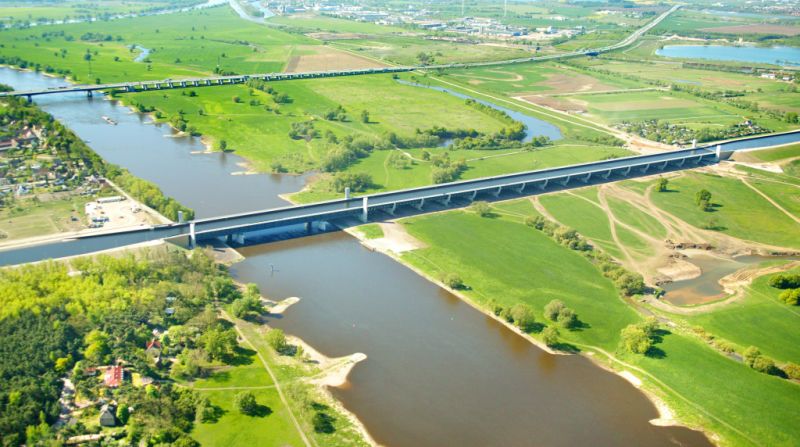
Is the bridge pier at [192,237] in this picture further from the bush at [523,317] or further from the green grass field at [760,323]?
the green grass field at [760,323]

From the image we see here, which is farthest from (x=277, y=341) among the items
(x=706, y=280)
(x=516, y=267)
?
(x=706, y=280)

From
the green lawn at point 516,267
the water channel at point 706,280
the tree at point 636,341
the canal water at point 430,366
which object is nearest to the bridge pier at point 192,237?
the canal water at point 430,366

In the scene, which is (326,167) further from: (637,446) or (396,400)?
(637,446)

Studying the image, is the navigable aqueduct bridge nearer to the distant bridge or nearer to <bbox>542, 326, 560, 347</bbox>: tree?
<bbox>542, 326, 560, 347</bbox>: tree

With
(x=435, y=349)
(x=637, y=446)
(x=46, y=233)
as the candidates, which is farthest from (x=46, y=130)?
(x=637, y=446)

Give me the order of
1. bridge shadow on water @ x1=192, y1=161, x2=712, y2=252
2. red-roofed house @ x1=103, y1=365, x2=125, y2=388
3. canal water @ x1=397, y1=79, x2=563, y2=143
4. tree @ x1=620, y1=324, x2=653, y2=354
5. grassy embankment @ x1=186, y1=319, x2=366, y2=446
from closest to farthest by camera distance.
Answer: grassy embankment @ x1=186, y1=319, x2=366, y2=446 < red-roofed house @ x1=103, y1=365, x2=125, y2=388 < tree @ x1=620, y1=324, x2=653, y2=354 < bridge shadow on water @ x1=192, y1=161, x2=712, y2=252 < canal water @ x1=397, y1=79, x2=563, y2=143

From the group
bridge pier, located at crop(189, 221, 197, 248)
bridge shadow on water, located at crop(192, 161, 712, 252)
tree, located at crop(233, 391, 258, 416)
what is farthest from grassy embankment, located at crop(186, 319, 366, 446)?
bridge shadow on water, located at crop(192, 161, 712, 252)
